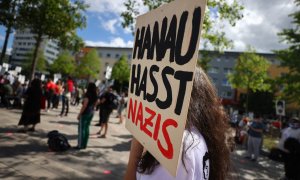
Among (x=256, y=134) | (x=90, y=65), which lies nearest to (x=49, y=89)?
(x=256, y=134)

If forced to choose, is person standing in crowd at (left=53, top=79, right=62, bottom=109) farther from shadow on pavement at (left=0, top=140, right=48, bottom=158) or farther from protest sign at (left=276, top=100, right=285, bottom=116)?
protest sign at (left=276, top=100, right=285, bottom=116)

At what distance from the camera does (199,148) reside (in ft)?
4.97

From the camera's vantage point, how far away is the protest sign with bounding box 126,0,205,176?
1.32 metres

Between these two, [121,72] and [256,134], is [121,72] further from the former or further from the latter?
[256,134]

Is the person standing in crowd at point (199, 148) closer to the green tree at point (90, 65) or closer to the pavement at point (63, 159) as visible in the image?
the pavement at point (63, 159)

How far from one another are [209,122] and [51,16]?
51.5 feet

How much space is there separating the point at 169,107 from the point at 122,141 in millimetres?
8507

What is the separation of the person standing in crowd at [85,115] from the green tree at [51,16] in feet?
32.6

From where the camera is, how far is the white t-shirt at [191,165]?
1.38m

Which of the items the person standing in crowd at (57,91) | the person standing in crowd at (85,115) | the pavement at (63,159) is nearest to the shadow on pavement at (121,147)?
the pavement at (63,159)

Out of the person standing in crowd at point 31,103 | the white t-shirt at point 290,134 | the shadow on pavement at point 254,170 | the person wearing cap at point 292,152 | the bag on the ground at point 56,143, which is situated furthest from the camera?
the person standing in crowd at point 31,103

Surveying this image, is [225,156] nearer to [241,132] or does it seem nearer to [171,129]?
[171,129]

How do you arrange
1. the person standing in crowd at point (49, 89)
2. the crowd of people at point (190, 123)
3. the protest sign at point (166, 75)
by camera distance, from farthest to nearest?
the person standing in crowd at point (49, 89), the crowd of people at point (190, 123), the protest sign at point (166, 75)

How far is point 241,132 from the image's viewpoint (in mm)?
14805
